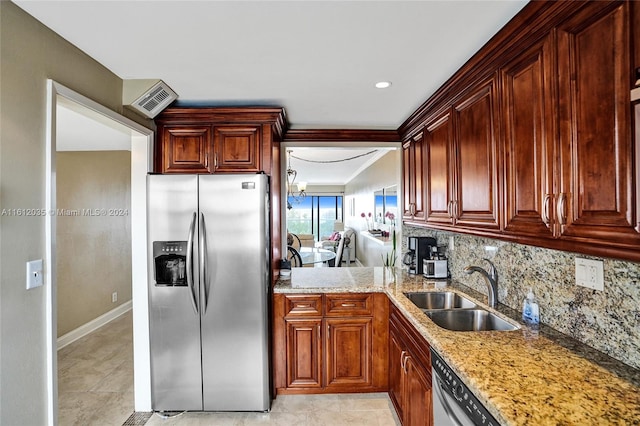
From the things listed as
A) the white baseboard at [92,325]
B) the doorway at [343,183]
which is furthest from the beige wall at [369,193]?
the white baseboard at [92,325]

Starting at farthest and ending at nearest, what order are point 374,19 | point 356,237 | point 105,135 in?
point 356,237 < point 105,135 < point 374,19

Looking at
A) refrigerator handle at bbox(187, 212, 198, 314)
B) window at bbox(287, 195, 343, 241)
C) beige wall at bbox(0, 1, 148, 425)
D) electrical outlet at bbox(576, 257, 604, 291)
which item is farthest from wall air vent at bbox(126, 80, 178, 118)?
window at bbox(287, 195, 343, 241)

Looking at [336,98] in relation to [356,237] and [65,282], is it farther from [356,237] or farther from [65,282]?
[356,237]

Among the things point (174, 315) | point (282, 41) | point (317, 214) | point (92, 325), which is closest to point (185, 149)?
point (174, 315)

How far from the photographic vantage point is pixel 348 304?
2.69 metres

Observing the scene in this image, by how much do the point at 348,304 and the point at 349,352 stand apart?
1.31 ft

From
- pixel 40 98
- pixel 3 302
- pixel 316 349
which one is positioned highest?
pixel 40 98

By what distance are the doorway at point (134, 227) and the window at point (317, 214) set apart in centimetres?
922

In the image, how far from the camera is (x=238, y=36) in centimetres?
161

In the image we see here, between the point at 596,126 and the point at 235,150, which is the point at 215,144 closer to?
the point at 235,150

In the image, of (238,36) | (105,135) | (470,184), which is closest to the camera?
(238,36)

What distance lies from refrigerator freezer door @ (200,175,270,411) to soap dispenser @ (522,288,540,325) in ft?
5.51

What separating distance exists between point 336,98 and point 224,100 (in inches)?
33.8

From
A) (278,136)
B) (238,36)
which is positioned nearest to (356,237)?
(278,136)
